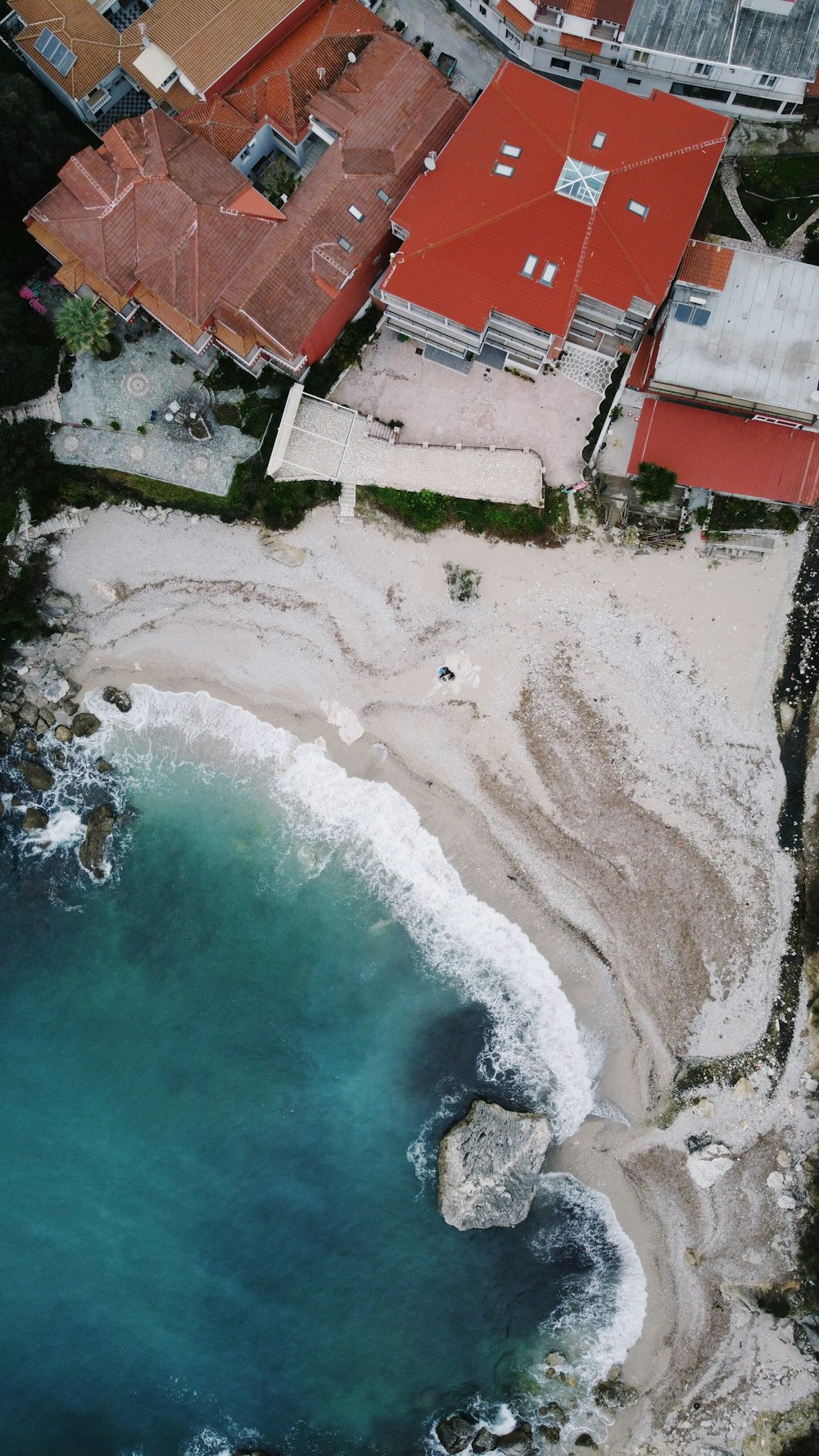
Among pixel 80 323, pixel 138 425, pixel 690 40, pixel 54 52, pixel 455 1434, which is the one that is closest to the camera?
pixel 690 40

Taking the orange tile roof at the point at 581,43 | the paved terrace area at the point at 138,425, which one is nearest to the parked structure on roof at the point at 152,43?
the paved terrace area at the point at 138,425

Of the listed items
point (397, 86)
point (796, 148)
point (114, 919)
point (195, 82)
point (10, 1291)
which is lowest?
point (10, 1291)

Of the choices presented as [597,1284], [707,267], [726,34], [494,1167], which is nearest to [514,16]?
[726,34]

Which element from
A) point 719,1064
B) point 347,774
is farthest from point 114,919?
point 719,1064

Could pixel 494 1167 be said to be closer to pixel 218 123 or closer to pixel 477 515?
pixel 477 515

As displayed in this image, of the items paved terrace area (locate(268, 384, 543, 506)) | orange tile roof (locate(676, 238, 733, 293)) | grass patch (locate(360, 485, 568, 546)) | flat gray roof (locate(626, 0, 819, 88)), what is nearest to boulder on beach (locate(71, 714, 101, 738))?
paved terrace area (locate(268, 384, 543, 506))

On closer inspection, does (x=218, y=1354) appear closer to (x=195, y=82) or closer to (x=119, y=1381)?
(x=119, y=1381)
